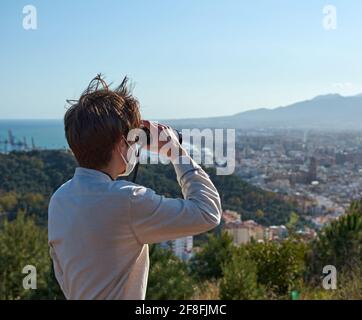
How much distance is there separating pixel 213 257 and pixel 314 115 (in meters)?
10.2

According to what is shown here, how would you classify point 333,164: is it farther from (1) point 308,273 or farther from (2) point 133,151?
(2) point 133,151

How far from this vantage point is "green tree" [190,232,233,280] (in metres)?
8.83

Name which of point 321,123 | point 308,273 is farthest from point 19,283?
point 321,123

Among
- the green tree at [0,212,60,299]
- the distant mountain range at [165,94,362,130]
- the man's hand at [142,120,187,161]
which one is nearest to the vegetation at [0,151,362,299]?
the green tree at [0,212,60,299]

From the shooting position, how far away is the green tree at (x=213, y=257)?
348 inches

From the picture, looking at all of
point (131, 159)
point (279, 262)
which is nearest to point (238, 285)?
point (279, 262)

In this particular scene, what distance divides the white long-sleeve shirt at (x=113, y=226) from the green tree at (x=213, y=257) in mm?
7967

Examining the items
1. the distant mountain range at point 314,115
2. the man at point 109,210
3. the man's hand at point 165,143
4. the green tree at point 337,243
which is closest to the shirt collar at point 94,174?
the man at point 109,210

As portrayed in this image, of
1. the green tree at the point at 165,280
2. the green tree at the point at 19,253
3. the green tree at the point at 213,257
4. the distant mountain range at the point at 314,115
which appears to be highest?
the distant mountain range at the point at 314,115

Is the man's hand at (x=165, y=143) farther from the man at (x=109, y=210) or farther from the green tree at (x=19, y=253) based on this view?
the green tree at (x=19, y=253)

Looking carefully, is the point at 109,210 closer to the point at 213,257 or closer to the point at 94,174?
the point at 94,174

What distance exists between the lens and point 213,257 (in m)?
8.92
